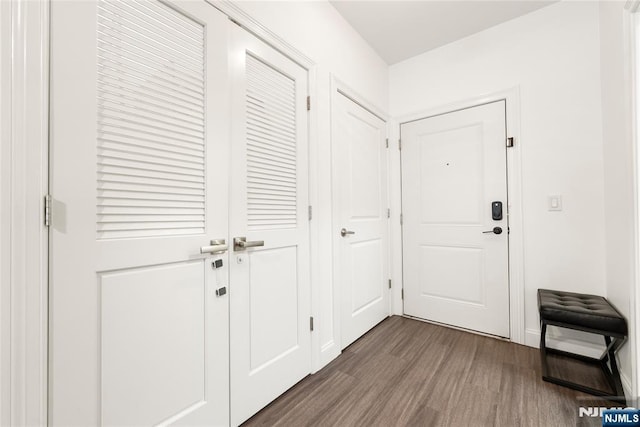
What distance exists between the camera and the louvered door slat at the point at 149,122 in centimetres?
100

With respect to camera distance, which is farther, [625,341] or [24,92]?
[625,341]

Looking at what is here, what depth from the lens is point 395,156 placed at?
2.94 m

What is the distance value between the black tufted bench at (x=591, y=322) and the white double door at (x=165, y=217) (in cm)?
169

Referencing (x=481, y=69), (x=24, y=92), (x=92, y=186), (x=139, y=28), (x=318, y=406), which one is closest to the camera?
(x=24, y=92)

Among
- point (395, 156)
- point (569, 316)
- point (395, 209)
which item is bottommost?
point (569, 316)

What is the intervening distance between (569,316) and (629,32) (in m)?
1.61

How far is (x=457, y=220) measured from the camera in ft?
8.48

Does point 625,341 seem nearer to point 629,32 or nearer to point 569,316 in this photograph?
point 569,316

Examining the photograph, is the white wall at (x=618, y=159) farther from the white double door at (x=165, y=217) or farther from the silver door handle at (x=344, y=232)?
the white double door at (x=165, y=217)

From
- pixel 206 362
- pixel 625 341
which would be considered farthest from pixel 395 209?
pixel 206 362

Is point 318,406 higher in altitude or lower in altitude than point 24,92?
lower

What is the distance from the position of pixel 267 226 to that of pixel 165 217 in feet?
1.85

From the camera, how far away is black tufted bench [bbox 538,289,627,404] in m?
1.58

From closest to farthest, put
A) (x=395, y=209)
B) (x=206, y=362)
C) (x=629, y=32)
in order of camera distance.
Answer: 1. (x=206, y=362)
2. (x=629, y=32)
3. (x=395, y=209)
